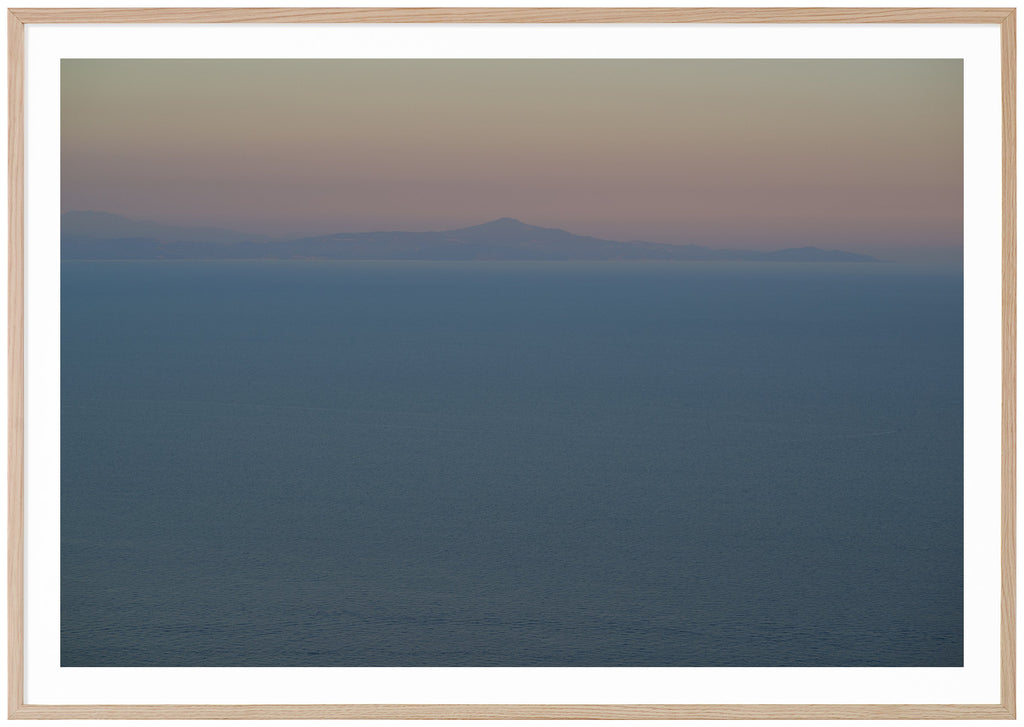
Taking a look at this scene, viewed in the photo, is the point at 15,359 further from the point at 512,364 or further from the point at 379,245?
the point at 379,245
